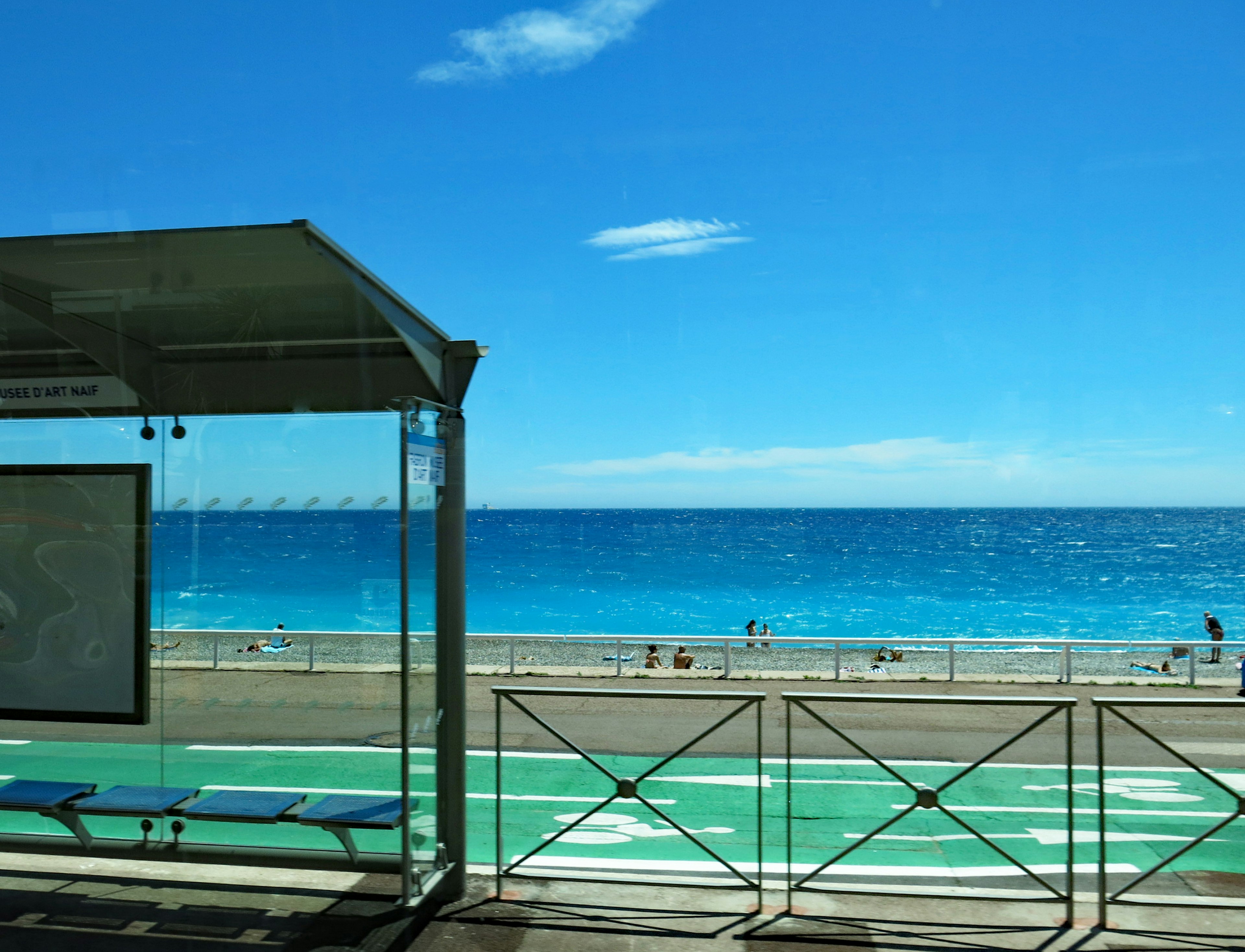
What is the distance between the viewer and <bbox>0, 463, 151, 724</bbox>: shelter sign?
514 cm

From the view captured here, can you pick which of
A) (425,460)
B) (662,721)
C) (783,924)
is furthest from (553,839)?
(662,721)

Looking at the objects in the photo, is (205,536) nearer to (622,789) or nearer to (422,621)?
(422,621)

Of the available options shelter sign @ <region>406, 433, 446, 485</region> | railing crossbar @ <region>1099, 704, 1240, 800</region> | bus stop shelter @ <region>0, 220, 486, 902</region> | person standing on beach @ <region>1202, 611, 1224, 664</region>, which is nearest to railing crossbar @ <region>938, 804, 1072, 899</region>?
railing crossbar @ <region>1099, 704, 1240, 800</region>

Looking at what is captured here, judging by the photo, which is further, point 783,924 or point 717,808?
point 717,808

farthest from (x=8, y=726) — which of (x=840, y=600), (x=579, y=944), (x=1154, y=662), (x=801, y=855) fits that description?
(x=840, y=600)

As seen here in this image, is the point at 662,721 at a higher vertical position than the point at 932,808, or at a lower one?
lower

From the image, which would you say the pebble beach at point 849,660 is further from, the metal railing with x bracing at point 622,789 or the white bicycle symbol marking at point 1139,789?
the metal railing with x bracing at point 622,789

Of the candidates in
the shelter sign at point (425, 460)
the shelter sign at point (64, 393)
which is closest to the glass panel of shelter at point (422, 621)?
the shelter sign at point (425, 460)

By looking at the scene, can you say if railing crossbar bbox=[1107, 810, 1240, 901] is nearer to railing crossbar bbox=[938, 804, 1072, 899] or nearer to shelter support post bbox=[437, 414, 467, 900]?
railing crossbar bbox=[938, 804, 1072, 899]

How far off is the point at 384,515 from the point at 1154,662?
25328 mm

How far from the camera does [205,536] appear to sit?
553 cm

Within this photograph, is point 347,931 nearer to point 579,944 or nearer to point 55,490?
point 579,944

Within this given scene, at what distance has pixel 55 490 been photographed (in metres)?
5.21

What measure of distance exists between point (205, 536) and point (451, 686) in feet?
6.64
